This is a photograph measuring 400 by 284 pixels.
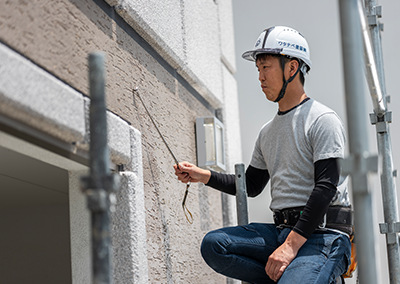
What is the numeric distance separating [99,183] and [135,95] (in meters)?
1.69

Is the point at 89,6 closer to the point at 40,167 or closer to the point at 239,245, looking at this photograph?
the point at 40,167

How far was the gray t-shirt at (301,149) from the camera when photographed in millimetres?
2818

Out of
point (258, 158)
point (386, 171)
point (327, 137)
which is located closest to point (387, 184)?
point (386, 171)

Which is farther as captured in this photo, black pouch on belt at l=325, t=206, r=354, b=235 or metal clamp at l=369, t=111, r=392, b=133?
metal clamp at l=369, t=111, r=392, b=133

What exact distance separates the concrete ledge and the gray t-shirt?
53.2 inches

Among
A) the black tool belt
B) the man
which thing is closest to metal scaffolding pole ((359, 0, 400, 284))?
the man

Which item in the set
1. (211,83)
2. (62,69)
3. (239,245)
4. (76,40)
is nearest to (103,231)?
(62,69)

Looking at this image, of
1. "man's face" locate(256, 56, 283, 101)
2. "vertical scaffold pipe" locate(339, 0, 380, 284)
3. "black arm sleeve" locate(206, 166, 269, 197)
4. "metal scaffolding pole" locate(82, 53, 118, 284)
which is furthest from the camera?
"black arm sleeve" locate(206, 166, 269, 197)

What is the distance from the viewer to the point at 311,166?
295 cm

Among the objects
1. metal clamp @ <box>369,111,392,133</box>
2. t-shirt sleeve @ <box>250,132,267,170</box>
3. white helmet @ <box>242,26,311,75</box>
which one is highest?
white helmet @ <box>242,26,311,75</box>

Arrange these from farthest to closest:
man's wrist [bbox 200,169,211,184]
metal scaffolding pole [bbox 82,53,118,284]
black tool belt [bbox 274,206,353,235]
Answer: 1. man's wrist [bbox 200,169,211,184]
2. black tool belt [bbox 274,206,353,235]
3. metal scaffolding pole [bbox 82,53,118,284]

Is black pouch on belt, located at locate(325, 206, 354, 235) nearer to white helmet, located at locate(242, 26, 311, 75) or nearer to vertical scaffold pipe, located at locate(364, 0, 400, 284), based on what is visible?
white helmet, located at locate(242, 26, 311, 75)

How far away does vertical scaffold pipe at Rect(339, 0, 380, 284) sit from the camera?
163 centimetres

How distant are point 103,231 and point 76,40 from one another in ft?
4.13
